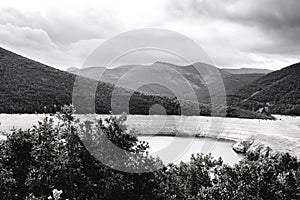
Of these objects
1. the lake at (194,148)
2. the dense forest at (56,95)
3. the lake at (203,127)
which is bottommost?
the lake at (194,148)

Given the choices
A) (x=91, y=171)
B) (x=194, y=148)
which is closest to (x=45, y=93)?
(x=194, y=148)

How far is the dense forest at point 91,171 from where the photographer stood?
17.6 meters

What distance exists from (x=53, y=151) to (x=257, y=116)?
106 m

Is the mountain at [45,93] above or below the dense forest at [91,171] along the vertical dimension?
above

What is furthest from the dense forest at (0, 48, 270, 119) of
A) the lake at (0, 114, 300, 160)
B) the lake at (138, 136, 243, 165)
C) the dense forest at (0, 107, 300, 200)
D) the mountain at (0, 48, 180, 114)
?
the dense forest at (0, 107, 300, 200)

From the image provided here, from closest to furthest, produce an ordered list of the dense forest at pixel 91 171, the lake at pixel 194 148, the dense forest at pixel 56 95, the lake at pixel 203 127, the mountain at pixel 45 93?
the dense forest at pixel 91 171, the lake at pixel 194 148, the lake at pixel 203 127, the mountain at pixel 45 93, the dense forest at pixel 56 95

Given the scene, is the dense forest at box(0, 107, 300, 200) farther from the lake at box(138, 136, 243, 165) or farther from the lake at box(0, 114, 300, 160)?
the lake at box(0, 114, 300, 160)

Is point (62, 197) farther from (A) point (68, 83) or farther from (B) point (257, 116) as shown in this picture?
(B) point (257, 116)

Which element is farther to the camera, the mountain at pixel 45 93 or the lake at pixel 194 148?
the mountain at pixel 45 93

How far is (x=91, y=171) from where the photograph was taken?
18.4 meters

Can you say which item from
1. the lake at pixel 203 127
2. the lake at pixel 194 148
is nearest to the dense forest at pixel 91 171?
the lake at pixel 194 148

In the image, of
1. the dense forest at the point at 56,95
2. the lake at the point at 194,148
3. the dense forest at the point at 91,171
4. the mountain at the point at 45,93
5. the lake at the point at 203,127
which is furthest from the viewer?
the dense forest at the point at 56,95

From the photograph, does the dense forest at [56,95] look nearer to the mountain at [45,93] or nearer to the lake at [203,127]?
the mountain at [45,93]

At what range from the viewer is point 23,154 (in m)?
19.2
